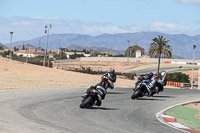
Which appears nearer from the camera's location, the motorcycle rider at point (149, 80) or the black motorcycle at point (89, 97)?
the black motorcycle at point (89, 97)

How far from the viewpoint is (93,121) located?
13.1 m

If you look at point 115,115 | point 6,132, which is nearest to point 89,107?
point 115,115

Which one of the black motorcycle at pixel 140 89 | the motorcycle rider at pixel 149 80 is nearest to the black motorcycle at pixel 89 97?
the black motorcycle at pixel 140 89

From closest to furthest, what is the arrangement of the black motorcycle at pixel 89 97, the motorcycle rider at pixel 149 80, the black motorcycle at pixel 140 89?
the black motorcycle at pixel 89 97, the black motorcycle at pixel 140 89, the motorcycle rider at pixel 149 80

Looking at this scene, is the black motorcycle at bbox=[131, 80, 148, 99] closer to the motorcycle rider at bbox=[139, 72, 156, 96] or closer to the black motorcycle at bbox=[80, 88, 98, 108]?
the motorcycle rider at bbox=[139, 72, 156, 96]

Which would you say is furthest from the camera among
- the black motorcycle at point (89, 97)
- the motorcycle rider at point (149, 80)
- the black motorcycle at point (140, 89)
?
the motorcycle rider at point (149, 80)

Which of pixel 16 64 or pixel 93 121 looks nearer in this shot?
pixel 93 121

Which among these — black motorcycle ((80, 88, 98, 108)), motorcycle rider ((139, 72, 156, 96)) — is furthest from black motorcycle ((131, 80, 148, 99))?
black motorcycle ((80, 88, 98, 108))

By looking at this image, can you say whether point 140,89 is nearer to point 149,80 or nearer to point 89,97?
point 149,80

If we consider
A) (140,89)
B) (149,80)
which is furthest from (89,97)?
(149,80)

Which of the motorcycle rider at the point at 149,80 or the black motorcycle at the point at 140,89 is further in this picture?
the motorcycle rider at the point at 149,80

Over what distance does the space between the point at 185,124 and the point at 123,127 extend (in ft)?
11.1

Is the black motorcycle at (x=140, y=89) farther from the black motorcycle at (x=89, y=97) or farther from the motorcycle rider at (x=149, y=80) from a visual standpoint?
the black motorcycle at (x=89, y=97)

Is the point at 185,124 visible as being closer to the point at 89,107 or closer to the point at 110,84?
the point at 89,107
